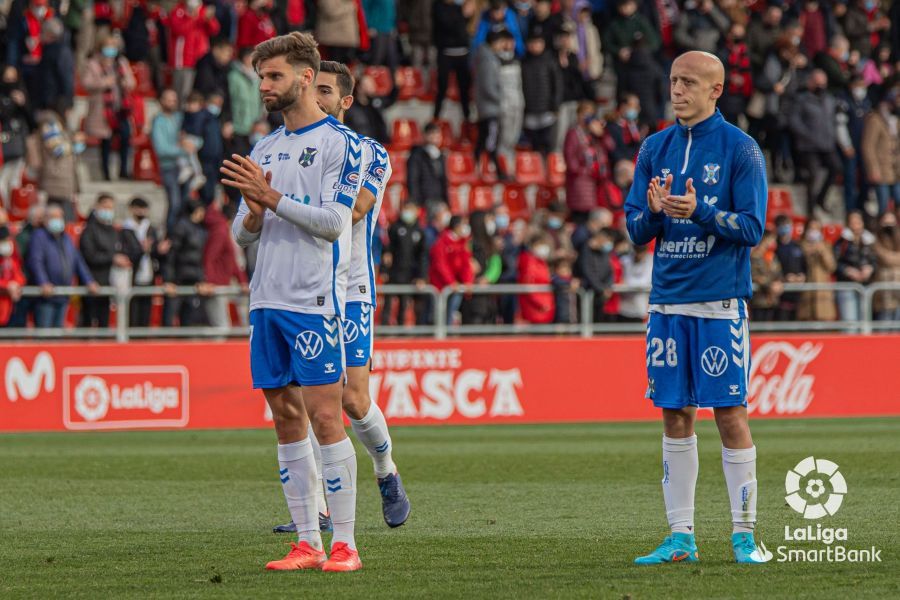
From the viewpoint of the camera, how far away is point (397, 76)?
2612cm

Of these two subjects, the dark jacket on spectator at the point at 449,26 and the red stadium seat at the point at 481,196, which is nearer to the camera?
the red stadium seat at the point at 481,196

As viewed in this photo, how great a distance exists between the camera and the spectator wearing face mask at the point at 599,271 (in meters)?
21.1

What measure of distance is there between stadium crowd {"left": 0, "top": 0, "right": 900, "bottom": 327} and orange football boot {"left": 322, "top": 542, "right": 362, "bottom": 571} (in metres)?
12.2

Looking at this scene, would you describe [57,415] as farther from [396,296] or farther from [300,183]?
[300,183]

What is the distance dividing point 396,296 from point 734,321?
515 inches

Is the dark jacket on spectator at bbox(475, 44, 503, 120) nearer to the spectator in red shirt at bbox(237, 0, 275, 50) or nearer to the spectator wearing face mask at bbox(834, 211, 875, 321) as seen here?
the spectator in red shirt at bbox(237, 0, 275, 50)

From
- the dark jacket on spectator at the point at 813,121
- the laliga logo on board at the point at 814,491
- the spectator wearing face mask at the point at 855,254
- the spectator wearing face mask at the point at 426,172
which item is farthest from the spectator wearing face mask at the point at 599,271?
the laliga logo on board at the point at 814,491

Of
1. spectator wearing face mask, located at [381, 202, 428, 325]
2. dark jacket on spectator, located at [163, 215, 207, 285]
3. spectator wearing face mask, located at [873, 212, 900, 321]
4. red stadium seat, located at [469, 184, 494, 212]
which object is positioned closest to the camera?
dark jacket on spectator, located at [163, 215, 207, 285]

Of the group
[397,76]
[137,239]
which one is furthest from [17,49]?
[397,76]

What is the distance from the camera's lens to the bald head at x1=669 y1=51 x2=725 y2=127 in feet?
24.8

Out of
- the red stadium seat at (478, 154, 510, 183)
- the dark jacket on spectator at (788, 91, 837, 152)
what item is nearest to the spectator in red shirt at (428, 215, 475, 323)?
the red stadium seat at (478, 154, 510, 183)

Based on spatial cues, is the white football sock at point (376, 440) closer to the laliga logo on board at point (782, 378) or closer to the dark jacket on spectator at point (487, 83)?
the laliga logo on board at point (782, 378)

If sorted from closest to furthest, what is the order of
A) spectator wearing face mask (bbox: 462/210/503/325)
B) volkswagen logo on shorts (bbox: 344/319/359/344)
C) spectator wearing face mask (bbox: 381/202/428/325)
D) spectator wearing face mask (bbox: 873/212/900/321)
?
volkswagen logo on shorts (bbox: 344/319/359/344) → spectator wearing face mask (bbox: 462/210/503/325) → spectator wearing face mask (bbox: 381/202/428/325) → spectator wearing face mask (bbox: 873/212/900/321)

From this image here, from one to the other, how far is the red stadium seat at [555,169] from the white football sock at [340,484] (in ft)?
61.6
